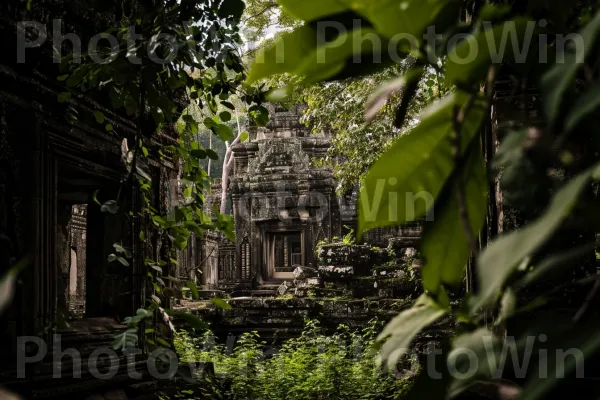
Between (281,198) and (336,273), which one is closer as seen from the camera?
(336,273)

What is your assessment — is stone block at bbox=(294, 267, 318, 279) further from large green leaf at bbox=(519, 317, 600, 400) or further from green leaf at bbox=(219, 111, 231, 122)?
large green leaf at bbox=(519, 317, 600, 400)

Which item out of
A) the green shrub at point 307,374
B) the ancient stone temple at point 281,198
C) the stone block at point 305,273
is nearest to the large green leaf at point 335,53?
the green shrub at point 307,374

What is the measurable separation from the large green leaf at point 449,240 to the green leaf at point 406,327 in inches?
1.6

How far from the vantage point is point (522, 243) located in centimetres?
32

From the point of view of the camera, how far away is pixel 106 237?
4055 mm

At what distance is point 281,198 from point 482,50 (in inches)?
632

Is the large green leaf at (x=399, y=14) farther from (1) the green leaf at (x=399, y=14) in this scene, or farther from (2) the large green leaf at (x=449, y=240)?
(2) the large green leaf at (x=449, y=240)

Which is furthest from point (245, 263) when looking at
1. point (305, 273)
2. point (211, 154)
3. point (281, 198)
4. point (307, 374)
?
point (211, 154)

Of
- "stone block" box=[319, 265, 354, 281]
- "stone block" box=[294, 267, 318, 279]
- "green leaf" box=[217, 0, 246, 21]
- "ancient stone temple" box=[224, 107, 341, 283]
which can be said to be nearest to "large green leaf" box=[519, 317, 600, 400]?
"green leaf" box=[217, 0, 246, 21]

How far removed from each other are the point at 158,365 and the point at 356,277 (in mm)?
7665

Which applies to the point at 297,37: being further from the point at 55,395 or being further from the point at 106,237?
the point at 106,237

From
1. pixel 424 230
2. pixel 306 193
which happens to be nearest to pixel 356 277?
pixel 306 193

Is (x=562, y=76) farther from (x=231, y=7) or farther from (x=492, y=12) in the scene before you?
(x=231, y=7)

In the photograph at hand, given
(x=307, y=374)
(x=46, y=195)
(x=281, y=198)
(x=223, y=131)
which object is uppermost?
(x=281, y=198)
